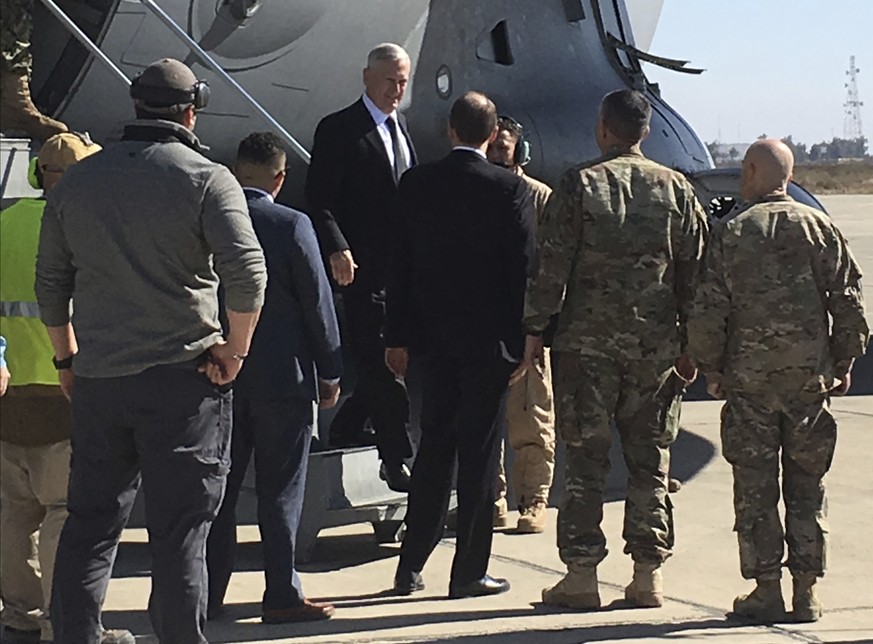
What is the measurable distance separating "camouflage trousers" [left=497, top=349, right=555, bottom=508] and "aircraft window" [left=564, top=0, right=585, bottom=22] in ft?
14.7

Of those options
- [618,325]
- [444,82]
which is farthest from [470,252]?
[444,82]

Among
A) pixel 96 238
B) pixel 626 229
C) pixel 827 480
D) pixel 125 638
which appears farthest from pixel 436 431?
pixel 827 480

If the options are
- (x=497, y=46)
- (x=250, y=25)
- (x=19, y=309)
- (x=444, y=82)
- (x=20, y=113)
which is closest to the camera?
(x=19, y=309)

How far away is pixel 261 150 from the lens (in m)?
5.50

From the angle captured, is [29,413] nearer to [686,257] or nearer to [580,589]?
[580,589]

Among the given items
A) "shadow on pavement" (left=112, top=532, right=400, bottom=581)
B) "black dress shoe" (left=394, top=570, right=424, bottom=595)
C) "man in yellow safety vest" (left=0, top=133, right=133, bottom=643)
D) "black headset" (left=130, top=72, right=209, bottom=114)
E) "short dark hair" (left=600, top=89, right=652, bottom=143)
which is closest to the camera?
"black headset" (left=130, top=72, right=209, bottom=114)

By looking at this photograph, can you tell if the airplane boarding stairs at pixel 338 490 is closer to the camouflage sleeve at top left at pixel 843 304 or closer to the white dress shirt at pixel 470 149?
the white dress shirt at pixel 470 149

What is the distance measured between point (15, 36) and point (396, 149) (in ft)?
7.02

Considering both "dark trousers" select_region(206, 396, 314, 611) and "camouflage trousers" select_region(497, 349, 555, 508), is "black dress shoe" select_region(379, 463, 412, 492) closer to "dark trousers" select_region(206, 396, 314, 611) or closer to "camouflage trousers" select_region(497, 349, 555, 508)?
"camouflage trousers" select_region(497, 349, 555, 508)

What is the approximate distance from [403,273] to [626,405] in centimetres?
94

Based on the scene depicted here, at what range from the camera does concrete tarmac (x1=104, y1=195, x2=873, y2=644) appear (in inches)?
211

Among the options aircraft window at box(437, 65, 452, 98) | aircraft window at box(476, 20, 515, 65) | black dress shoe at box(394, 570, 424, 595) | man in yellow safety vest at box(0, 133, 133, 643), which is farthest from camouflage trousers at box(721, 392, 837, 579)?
aircraft window at box(476, 20, 515, 65)

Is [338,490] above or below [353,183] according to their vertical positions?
below

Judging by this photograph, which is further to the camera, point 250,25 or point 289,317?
point 250,25
